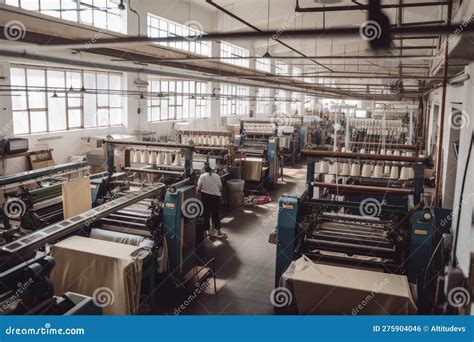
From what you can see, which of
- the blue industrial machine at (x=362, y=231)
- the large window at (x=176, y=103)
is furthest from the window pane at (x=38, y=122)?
the blue industrial machine at (x=362, y=231)

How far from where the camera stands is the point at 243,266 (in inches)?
262

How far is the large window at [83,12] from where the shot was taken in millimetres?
9289

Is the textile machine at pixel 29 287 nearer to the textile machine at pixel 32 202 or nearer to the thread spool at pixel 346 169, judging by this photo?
the textile machine at pixel 32 202

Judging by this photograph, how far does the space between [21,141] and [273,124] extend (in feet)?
25.3

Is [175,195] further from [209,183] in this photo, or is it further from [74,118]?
[74,118]

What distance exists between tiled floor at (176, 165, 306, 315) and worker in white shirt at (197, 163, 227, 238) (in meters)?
0.38

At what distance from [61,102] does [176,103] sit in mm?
6424

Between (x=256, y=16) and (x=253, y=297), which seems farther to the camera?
(x=256, y=16)

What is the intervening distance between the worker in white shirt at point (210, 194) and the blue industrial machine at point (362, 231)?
2391mm

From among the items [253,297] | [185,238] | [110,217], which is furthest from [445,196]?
[110,217]

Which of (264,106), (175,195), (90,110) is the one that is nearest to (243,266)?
(175,195)

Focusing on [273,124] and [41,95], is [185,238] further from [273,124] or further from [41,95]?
[273,124]

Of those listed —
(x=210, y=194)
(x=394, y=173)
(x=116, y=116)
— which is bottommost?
(x=210, y=194)

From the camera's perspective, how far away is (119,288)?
4281mm
